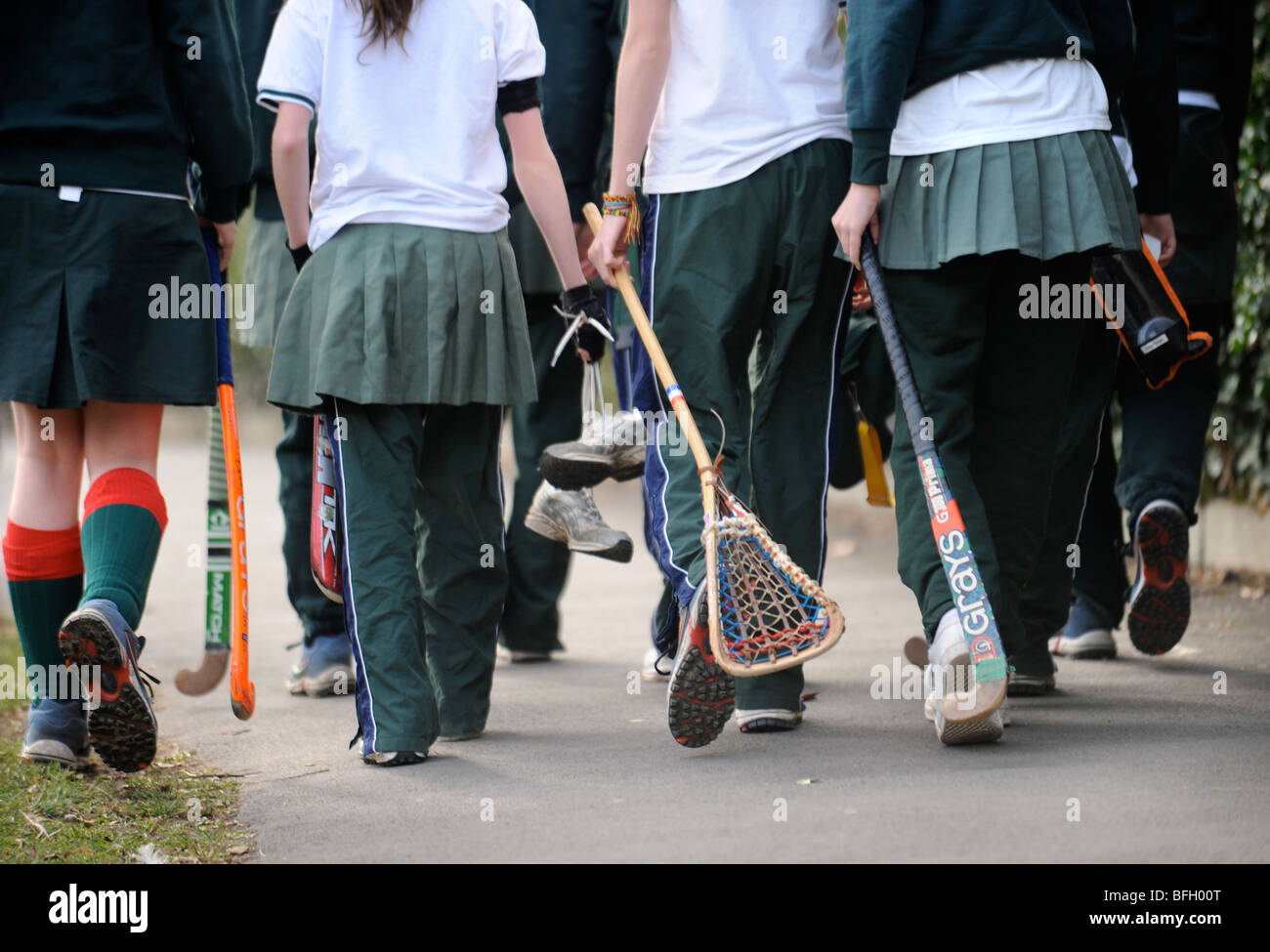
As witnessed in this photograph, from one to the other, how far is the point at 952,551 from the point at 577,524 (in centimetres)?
121

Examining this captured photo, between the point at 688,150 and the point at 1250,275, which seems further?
the point at 1250,275

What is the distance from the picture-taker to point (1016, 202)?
12.0 feet

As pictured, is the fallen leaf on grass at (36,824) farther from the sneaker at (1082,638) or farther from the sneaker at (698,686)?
the sneaker at (1082,638)

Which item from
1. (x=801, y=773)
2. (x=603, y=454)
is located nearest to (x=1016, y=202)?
(x=603, y=454)

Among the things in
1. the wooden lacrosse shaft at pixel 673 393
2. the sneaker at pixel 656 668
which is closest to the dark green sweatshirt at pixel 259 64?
the wooden lacrosse shaft at pixel 673 393

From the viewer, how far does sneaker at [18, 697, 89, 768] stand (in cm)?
393

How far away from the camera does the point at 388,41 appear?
390cm

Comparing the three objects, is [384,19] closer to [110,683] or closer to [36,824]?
[110,683]

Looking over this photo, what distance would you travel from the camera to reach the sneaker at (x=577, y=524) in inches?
175

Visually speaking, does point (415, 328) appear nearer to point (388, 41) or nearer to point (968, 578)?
point (388, 41)

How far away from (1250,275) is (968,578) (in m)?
3.16

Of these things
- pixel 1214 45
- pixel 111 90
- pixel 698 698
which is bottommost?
pixel 698 698

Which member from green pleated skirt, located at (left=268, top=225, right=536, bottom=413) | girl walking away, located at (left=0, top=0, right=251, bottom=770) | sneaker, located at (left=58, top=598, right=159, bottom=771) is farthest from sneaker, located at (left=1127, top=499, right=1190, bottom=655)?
sneaker, located at (left=58, top=598, right=159, bottom=771)
